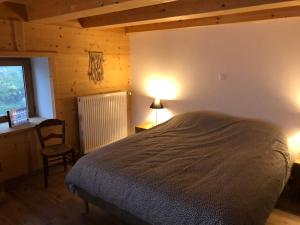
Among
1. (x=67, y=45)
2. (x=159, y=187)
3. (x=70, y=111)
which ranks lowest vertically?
(x=159, y=187)

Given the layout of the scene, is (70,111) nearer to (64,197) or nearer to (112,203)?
(64,197)

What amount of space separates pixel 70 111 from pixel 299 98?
3.03 meters

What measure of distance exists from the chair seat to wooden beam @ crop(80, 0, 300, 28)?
1716mm

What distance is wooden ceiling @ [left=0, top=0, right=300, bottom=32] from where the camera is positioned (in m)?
2.12

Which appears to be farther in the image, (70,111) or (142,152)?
(70,111)

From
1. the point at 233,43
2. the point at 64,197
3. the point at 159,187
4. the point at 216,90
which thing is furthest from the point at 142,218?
the point at 233,43

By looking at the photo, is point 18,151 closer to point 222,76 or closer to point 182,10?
point 182,10

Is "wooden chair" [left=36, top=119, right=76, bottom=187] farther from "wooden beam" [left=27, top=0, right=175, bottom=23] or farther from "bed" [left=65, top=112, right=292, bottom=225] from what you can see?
"wooden beam" [left=27, top=0, right=175, bottom=23]

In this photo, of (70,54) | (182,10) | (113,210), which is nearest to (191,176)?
(113,210)

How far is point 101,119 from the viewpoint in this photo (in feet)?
12.7

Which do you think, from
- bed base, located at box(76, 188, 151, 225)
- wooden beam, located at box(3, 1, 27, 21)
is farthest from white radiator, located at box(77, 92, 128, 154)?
bed base, located at box(76, 188, 151, 225)

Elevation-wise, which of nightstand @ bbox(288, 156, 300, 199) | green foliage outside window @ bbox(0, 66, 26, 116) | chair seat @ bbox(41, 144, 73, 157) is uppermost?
green foliage outside window @ bbox(0, 66, 26, 116)

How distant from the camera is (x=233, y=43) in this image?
3191 millimetres

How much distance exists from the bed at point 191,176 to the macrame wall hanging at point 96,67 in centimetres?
142
